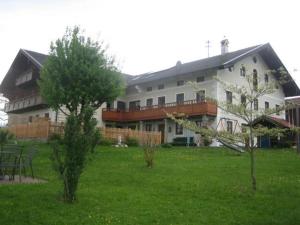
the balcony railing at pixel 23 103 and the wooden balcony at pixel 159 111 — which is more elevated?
the balcony railing at pixel 23 103

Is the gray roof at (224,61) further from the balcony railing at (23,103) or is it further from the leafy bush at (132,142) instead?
the leafy bush at (132,142)

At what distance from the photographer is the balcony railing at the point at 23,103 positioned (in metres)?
37.5

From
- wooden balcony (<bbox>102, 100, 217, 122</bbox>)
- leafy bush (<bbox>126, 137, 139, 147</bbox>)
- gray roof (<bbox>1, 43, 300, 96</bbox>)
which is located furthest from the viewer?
gray roof (<bbox>1, 43, 300, 96</bbox>)

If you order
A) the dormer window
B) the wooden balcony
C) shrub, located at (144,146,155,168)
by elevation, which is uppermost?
the dormer window

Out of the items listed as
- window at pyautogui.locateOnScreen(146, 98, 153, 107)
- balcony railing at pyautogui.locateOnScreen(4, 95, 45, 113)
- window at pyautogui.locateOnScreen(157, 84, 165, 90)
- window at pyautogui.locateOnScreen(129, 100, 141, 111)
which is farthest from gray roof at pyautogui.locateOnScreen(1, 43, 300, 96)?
balcony railing at pyautogui.locateOnScreen(4, 95, 45, 113)

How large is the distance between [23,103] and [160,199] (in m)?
34.2

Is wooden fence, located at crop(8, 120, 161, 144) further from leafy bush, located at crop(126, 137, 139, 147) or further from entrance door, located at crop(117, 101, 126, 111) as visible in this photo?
entrance door, located at crop(117, 101, 126, 111)

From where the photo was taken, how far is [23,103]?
4019 cm

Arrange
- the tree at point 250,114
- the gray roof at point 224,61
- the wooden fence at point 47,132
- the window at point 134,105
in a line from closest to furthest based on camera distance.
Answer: the tree at point 250,114 < the wooden fence at point 47,132 < the gray roof at point 224,61 < the window at point 134,105

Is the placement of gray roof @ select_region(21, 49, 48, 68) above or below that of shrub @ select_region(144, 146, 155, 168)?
above

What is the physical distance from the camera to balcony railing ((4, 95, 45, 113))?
37.5 metres

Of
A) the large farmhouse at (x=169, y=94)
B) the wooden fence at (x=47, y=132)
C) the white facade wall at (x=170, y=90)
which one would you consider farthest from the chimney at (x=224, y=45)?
the wooden fence at (x=47, y=132)

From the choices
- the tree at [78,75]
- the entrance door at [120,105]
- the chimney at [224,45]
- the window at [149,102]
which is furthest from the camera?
the entrance door at [120,105]

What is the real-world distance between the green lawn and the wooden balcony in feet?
58.3
